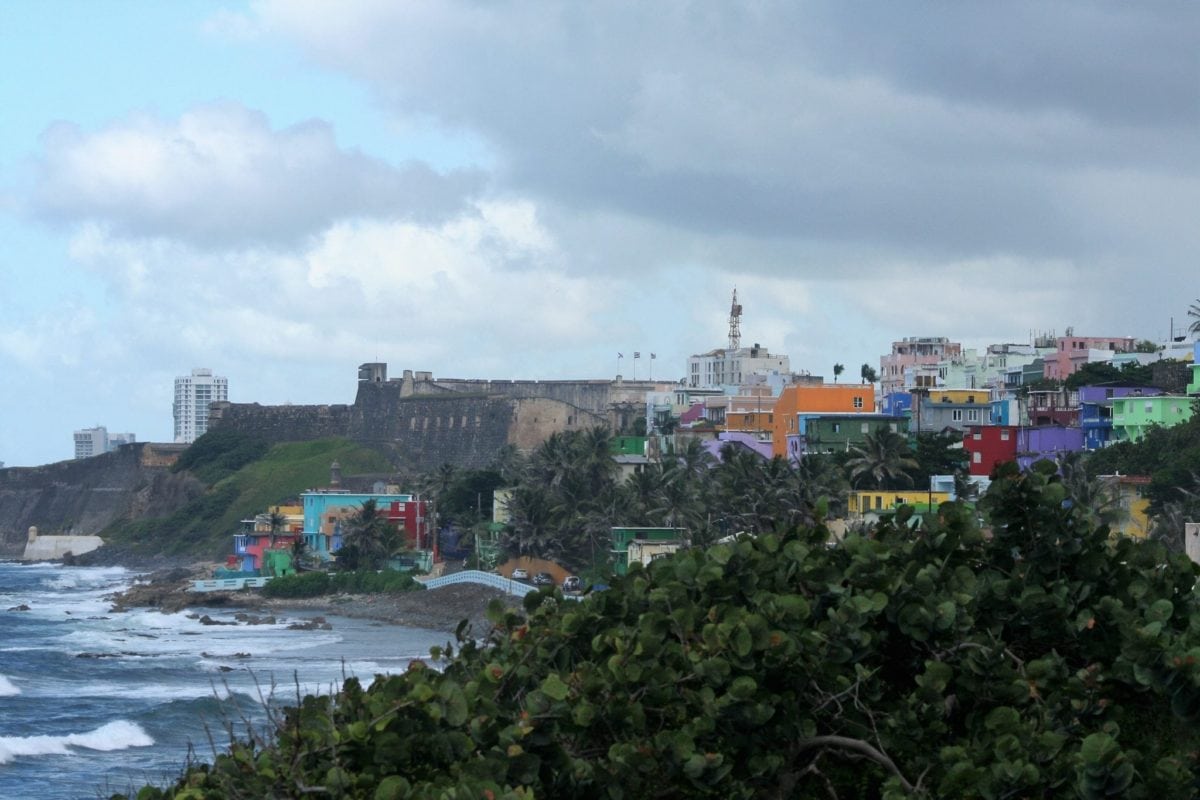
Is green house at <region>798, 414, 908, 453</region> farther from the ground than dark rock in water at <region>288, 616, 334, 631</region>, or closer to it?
farther from the ground

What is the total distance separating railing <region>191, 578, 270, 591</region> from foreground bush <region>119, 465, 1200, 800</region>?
52.5 metres

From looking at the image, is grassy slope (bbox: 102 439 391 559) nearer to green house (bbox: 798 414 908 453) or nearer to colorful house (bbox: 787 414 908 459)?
colorful house (bbox: 787 414 908 459)

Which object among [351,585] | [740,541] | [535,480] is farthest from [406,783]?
[351,585]

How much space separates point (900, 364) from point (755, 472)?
158 feet

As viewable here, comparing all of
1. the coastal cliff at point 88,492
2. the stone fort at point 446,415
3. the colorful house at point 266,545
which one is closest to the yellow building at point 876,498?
the colorful house at point 266,545

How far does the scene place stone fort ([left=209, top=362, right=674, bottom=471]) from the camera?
284 ft

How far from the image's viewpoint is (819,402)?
55281mm

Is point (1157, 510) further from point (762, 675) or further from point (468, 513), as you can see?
point (762, 675)

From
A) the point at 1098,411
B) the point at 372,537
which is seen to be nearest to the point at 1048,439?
the point at 1098,411

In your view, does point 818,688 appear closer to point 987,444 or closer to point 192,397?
point 987,444

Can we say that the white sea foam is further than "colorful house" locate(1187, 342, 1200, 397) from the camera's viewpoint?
No

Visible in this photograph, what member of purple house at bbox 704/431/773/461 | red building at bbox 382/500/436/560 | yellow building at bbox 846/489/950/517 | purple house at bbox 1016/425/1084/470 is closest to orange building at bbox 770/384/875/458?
purple house at bbox 704/431/773/461

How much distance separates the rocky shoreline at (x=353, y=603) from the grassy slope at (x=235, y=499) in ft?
56.7

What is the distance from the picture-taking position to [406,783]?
7.95 m
